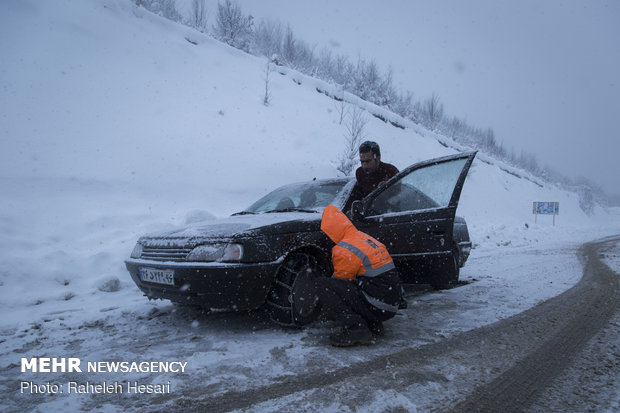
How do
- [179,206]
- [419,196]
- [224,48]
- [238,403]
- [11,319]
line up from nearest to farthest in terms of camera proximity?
[238,403]
[11,319]
[419,196]
[179,206]
[224,48]

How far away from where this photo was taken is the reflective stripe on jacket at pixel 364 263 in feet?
7.80

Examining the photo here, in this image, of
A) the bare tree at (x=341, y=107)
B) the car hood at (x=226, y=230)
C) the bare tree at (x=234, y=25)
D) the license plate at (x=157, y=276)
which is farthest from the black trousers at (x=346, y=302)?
the bare tree at (x=234, y=25)

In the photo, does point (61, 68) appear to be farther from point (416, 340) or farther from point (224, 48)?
point (416, 340)

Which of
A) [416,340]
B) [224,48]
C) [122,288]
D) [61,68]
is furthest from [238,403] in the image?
[224,48]

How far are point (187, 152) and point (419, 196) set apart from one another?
278 inches

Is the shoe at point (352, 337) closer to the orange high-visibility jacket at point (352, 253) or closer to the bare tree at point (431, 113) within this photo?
the orange high-visibility jacket at point (352, 253)

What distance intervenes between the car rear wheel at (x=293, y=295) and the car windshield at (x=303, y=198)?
2.32ft

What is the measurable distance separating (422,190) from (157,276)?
2.66 meters

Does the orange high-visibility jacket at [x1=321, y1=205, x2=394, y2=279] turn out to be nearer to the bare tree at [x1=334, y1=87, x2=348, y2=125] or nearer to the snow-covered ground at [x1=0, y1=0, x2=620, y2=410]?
the snow-covered ground at [x1=0, y1=0, x2=620, y2=410]

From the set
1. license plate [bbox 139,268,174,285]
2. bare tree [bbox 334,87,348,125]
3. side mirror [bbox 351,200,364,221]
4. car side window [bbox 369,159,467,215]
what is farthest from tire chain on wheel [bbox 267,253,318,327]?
bare tree [bbox 334,87,348,125]

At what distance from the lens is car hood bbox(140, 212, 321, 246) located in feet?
8.23

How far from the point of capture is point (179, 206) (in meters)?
7.03

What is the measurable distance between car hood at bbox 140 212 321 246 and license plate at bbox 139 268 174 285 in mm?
221

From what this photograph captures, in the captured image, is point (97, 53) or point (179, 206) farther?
point (97, 53)
